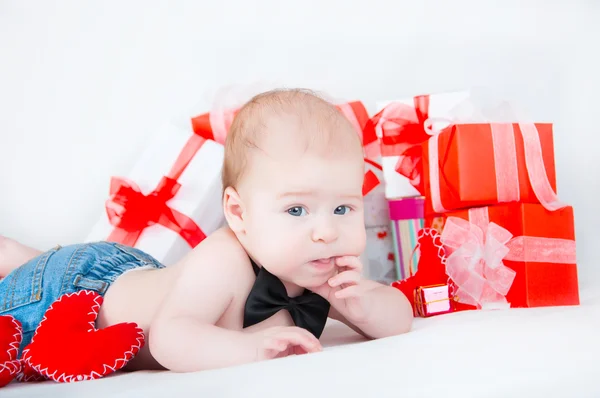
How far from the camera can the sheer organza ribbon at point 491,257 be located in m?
1.55

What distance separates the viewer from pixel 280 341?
3.38 ft

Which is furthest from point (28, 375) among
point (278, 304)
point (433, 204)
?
point (433, 204)

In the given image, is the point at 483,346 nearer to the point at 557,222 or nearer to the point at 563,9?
the point at 557,222

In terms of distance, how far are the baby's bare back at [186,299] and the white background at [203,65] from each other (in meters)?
1.09

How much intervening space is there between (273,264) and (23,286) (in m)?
0.58

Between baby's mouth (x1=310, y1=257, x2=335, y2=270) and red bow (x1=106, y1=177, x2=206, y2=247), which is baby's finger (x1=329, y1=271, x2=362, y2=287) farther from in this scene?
red bow (x1=106, y1=177, x2=206, y2=247)

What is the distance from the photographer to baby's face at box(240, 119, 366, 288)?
3.60 feet

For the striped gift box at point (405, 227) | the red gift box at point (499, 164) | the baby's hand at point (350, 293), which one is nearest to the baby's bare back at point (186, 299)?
the baby's hand at point (350, 293)

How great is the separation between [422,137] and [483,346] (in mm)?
1057

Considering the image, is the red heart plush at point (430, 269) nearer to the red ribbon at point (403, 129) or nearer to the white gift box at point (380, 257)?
the red ribbon at point (403, 129)

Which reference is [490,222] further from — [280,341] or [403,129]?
[280,341]

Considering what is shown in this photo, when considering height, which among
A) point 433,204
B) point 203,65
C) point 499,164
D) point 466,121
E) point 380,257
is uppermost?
point 203,65

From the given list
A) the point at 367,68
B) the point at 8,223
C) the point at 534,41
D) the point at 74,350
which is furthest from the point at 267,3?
the point at 74,350

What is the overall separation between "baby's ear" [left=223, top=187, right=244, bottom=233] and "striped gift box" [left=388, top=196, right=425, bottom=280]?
0.81 metres
